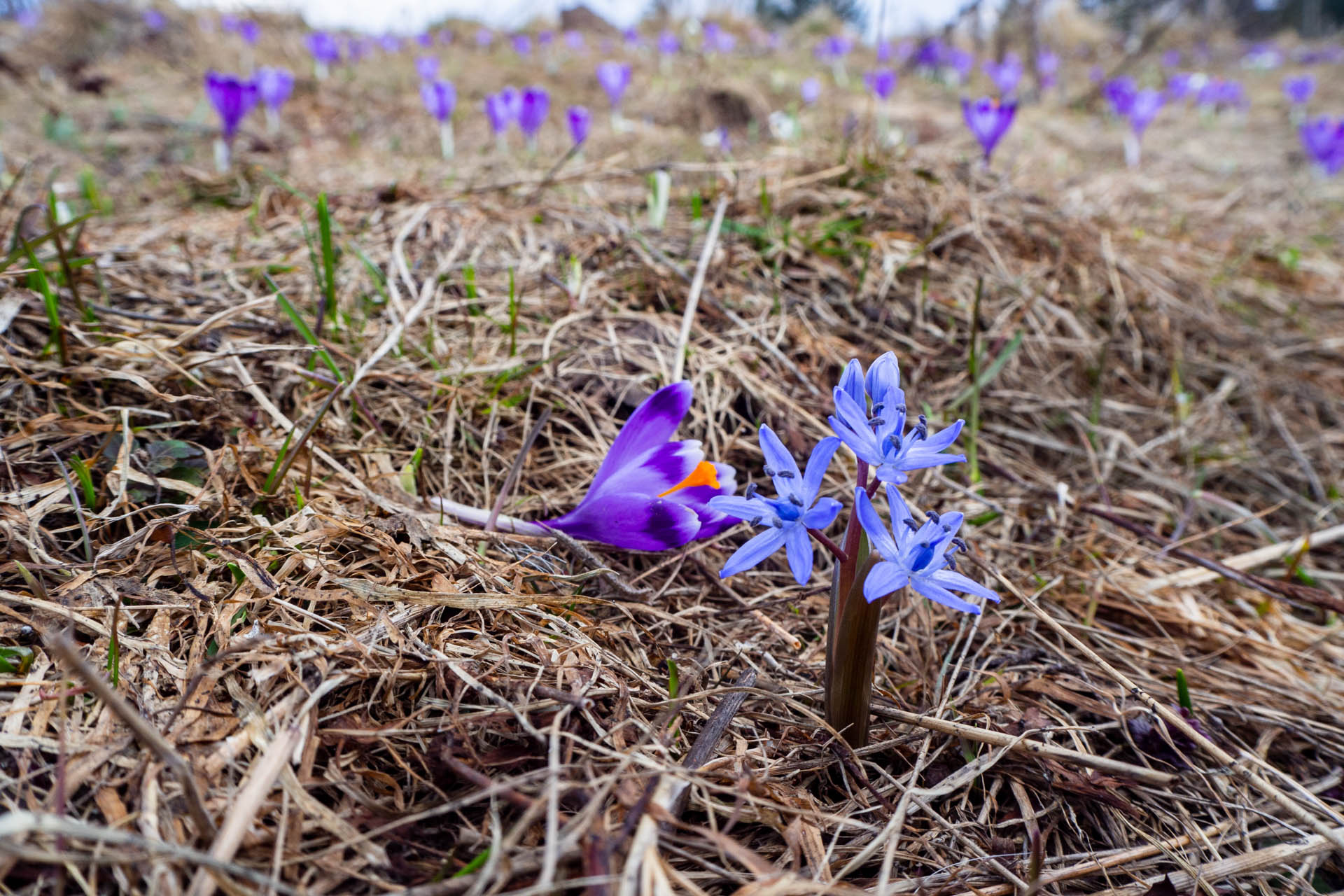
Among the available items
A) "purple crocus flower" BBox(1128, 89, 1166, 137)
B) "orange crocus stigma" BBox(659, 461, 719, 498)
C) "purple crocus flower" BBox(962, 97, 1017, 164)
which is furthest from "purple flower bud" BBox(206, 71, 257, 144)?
"purple crocus flower" BBox(1128, 89, 1166, 137)

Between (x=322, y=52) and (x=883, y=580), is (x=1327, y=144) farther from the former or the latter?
(x=322, y=52)

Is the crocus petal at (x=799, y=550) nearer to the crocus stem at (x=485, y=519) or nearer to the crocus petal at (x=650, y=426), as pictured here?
the crocus petal at (x=650, y=426)

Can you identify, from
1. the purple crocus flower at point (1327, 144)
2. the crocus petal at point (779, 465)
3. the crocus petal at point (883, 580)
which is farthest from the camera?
the purple crocus flower at point (1327, 144)

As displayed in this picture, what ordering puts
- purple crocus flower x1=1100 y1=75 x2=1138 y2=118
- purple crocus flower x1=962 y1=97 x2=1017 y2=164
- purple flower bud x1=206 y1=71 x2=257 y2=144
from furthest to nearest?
purple crocus flower x1=1100 y1=75 x2=1138 y2=118 → purple flower bud x1=206 y1=71 x2=257 y2=144 → purple crocus flower x1=962 y1=97 x2=1017 y2=164

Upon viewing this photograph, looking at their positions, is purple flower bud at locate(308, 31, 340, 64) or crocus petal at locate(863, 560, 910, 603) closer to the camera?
crocus petal at locate(863, 560, 910, 603)

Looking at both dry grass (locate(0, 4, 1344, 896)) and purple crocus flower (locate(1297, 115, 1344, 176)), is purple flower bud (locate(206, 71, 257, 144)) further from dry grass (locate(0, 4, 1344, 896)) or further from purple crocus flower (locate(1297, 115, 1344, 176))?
purple crocus flower (locate(1297, 115, 1344, 176))

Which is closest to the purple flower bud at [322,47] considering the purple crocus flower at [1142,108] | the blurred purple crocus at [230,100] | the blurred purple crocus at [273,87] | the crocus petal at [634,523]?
the blurred purple crocus at [273,87]
